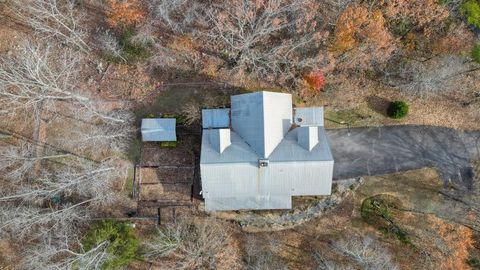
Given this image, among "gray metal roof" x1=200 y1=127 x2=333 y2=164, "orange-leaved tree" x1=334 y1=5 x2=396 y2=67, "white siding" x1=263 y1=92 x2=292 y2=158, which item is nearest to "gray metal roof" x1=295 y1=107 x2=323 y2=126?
"white siding" x1=263 y1=92 x2=292 y2=158

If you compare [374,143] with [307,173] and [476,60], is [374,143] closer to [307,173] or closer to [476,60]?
[307,173]

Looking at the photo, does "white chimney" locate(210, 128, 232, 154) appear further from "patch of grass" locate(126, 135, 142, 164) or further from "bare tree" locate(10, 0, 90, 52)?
"bare tree" locate(10, 0, 90, 52)

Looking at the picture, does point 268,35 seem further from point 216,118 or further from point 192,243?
point 192,243

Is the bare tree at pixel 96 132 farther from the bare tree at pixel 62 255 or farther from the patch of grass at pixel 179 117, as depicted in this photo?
the bare tree at pixel 62 255

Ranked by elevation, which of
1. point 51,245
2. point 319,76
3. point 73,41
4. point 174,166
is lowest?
point 51,245

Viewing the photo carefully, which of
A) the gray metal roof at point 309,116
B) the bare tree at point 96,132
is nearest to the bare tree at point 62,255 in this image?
the bare tree at point 96,132

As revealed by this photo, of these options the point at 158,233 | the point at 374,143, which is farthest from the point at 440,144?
the point at 158,233
